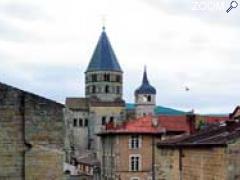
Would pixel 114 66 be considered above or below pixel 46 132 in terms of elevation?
above

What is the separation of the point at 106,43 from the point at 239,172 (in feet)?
371

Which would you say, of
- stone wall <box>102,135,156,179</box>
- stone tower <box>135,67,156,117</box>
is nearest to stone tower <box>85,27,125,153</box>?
stone tower <box>135,67,156,117</box>

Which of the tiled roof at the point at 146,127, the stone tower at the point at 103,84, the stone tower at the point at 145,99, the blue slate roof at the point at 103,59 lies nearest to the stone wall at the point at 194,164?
the tiled roof at the point at 146,127

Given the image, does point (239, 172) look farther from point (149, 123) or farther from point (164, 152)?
point (149, 123)

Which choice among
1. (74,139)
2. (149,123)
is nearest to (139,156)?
(149,123)

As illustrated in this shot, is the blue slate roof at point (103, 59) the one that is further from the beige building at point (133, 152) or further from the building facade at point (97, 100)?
the beige building at point (133, 152)

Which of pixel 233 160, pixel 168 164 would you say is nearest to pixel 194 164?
pixel 168 164

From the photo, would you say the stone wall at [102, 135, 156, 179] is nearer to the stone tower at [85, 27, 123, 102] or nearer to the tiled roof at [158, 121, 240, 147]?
the tiled roof at [158, 121, 240, 147]

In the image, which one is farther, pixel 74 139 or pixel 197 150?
pixel 74 139

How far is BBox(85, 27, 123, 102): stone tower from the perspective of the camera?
132 meters

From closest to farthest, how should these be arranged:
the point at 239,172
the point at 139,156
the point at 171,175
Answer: the point at 239,172, the point at 171,175, the point at 139,156

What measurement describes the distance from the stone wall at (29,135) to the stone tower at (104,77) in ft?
380

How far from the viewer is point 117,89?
436 feet

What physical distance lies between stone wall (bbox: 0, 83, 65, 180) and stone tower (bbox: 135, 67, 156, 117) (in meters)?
115
